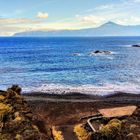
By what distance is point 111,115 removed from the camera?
35688mm

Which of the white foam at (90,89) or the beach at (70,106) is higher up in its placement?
the beach at (70,106)

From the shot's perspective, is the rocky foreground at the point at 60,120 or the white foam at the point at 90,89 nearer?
the rocky foreground at the point at 60,120

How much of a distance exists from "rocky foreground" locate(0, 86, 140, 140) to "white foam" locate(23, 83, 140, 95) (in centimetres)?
397

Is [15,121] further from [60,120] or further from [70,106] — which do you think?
[70,106]

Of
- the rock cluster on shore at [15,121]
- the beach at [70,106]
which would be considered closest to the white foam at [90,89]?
the beach at [70,106]

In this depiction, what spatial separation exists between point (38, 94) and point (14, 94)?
17719 millimetres

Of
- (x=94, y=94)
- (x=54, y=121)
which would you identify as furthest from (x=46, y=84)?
(x=54, y=121)

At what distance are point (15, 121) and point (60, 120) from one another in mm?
10820

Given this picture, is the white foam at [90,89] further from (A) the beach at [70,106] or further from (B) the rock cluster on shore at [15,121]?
(B) the rock cluster on shore at [15,121]

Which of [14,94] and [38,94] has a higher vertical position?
[14,94]

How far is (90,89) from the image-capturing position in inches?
2280

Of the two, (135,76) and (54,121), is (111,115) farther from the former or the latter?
(135,76)

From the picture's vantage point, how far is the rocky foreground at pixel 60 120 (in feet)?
88.5

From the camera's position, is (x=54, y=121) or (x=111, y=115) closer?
(x=111, y=115)
